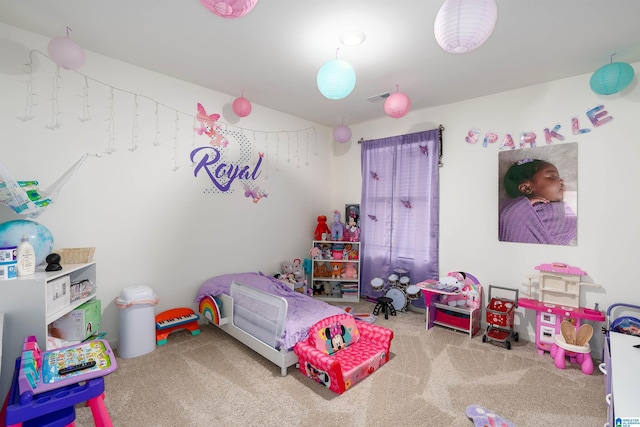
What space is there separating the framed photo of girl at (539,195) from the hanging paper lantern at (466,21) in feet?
7.59

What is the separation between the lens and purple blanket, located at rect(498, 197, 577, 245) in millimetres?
3207

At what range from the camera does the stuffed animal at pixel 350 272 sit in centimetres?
480

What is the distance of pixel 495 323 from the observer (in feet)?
10.9

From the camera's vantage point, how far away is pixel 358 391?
242cm

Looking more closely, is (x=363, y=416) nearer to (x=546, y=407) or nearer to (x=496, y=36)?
(x=546, y=407)

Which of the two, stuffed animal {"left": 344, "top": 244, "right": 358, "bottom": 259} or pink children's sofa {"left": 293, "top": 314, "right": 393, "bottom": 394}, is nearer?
pink children's sofa {"left": 293, "top": 314, "right": 393, "bottom": 394}

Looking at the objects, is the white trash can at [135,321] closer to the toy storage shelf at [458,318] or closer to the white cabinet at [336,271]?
the white cabinet at [336,271]

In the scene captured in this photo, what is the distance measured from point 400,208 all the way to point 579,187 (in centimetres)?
200

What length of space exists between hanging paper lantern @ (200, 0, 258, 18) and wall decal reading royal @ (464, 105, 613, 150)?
10.5 feet

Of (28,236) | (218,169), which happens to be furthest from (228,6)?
(218,169)

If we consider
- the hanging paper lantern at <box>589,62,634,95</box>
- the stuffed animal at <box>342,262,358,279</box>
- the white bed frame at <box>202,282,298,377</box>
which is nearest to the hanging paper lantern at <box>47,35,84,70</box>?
the white bed frame at <box>202,282,298,377</box>

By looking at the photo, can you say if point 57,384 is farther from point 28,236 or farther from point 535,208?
point 535,208

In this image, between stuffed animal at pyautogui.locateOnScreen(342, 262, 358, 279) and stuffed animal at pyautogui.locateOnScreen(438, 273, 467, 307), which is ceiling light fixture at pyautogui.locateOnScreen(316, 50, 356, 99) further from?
stuffed animal at pyautogui.locateOnScreen(342, 262, 358, 279)

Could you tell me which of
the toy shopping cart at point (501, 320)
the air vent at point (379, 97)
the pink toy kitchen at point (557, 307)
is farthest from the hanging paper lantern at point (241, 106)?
the pink toy kitchen at point (557, 307)
